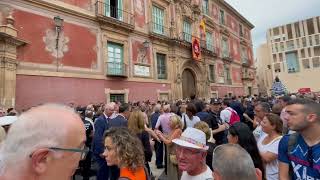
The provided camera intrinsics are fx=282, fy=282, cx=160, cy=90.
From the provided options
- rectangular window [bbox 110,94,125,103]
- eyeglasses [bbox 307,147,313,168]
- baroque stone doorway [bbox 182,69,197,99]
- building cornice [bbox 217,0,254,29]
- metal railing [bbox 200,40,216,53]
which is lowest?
eyeglasses [bbox 307,147,313,168]

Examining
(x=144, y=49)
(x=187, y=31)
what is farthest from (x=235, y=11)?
(x=144, y=49)

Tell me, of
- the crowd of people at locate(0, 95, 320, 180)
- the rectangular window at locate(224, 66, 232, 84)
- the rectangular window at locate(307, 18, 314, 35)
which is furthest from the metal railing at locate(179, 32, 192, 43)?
the rectangular window at locate(307, 18, 314, 35)

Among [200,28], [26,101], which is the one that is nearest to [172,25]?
[200,28]

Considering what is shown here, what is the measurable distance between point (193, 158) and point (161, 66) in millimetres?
15584

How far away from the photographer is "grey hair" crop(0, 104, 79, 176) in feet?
4.13

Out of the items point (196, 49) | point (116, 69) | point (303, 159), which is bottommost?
point (303, 159)

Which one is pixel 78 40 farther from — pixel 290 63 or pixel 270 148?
pixel 290 63

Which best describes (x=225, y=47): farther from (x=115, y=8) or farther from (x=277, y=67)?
(x=277, y=67)

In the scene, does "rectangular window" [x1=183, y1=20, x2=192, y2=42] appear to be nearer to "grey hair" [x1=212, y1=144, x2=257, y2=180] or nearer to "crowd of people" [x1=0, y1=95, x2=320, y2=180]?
"crowd of people" [x1=0, y1=95, x2=320, y2=180]

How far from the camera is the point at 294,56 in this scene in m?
52.0

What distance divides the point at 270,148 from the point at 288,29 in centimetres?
5572

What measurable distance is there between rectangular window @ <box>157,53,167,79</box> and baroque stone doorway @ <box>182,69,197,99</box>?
243 cm

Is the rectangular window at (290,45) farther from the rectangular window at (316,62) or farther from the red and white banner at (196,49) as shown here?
the red and white banner at (196,49)

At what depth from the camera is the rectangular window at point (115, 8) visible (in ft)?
48.8
